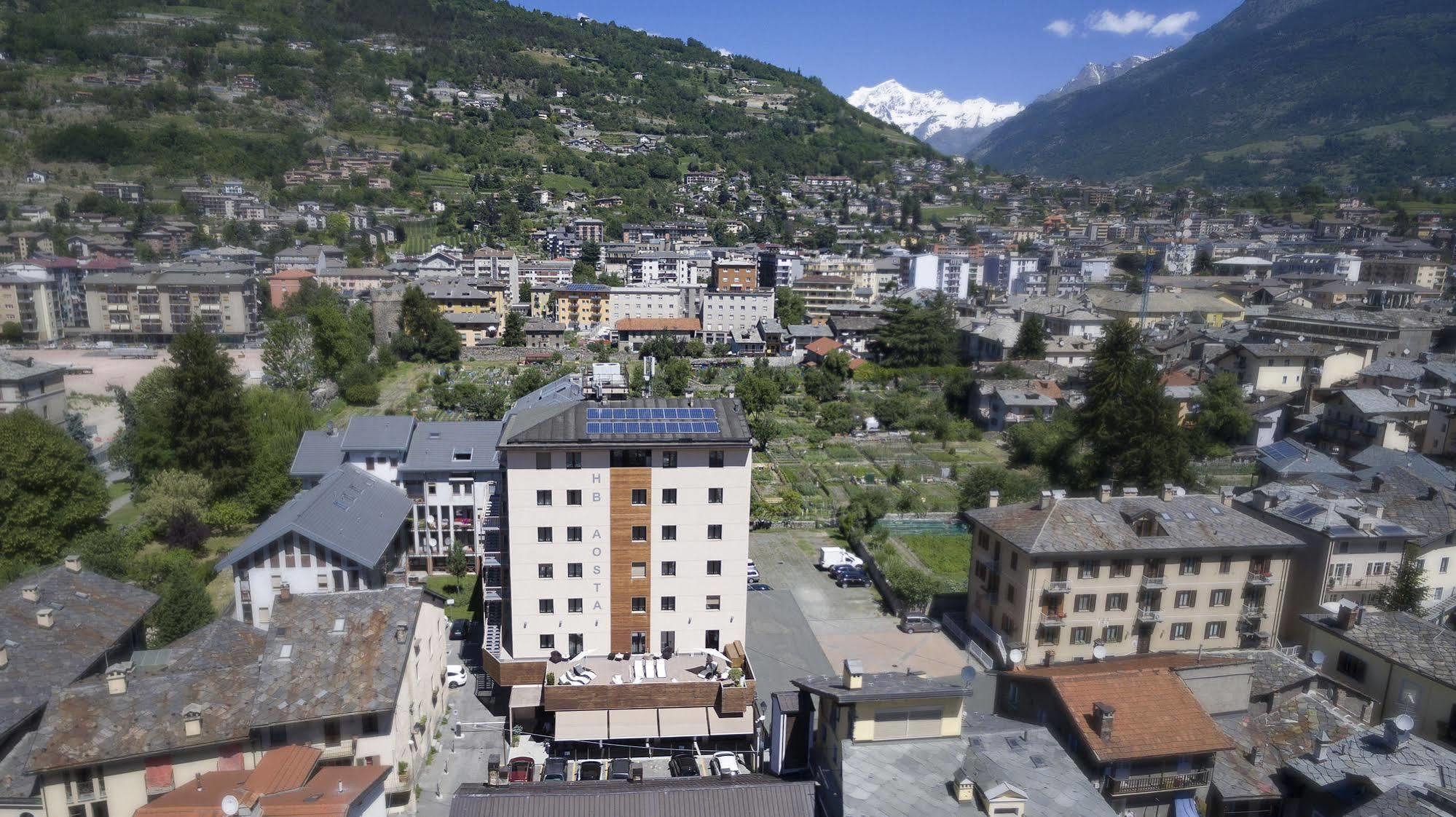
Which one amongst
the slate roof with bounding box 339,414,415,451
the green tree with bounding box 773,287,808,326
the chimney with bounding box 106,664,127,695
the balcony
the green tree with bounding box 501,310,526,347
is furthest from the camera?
the green tree with bounding box 773,287,808,326

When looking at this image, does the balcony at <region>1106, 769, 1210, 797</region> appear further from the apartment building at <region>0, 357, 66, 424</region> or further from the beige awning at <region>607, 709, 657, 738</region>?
the apartment building at <region>0, 357, 66, 424</region>

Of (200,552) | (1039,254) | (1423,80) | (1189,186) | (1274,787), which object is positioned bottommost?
(200,552)

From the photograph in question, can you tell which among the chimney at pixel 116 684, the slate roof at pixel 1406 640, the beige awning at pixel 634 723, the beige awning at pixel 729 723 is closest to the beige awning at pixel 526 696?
the beige awning at pixel 634 723

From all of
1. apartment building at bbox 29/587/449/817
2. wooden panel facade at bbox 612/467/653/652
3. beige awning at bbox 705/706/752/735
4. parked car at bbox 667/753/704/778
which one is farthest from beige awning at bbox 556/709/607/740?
apartment building at bbox 29/587/449/817

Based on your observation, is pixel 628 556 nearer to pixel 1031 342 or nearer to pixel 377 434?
pixel 377 434

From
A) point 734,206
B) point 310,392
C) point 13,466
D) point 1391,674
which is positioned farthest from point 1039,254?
point 13,466

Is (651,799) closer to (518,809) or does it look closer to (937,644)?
(518,809)
